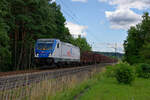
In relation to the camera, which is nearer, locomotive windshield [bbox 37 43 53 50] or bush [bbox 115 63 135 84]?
bush [bbox 115 63 135 84]

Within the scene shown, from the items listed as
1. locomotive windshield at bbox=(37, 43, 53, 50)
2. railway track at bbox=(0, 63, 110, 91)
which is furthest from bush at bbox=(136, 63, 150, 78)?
locomotive windshield at bbox=(37, 43, 53, 50)

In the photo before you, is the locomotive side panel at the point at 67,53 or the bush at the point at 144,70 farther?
the locomotive side panel at the point at 67,53

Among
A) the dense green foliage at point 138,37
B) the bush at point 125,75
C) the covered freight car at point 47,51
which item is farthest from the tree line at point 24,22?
the dense green foliage at point 138,37

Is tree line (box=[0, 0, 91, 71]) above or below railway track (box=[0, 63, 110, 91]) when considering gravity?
above

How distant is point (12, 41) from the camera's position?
105 ft

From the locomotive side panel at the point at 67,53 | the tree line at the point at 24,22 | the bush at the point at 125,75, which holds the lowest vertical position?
the bush at the point at 125,75

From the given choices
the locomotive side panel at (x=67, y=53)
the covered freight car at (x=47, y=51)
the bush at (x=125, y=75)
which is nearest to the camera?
the bush at (x=125, y=75)

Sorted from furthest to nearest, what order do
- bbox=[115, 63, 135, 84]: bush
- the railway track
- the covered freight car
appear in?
the covered freight car
bbox=[115, 63, 135, 84]: bush
the railway track

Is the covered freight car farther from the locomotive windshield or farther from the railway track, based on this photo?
the railway track

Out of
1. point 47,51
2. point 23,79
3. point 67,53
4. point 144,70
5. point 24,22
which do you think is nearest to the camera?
point 23,79

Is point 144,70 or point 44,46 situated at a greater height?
point 44,46

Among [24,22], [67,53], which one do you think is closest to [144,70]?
[67,53]

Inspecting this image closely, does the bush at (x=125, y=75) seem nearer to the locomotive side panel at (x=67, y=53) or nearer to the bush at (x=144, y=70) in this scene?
the bush at (x=144, y=70)

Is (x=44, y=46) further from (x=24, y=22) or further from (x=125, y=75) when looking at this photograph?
(x=125, y=75)
